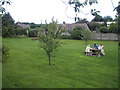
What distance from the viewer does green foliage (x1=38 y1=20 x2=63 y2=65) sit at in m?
13.3

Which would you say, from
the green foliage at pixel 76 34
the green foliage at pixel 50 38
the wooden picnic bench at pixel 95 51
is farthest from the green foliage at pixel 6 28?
the green foliage at pixel 76 34

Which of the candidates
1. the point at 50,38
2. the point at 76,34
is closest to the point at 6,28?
the point at 50,38

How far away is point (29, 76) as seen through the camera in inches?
399

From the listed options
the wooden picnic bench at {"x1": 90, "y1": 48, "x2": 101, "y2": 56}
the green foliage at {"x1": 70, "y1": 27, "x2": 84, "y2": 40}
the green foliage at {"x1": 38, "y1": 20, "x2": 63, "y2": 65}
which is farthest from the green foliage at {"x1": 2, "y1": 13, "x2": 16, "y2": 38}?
the green foliage at {"x1": 70, "y1": 27, "x2": 84, "y2": 40}

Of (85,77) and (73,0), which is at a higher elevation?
(73,0)

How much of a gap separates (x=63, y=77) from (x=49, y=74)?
41.7 inches

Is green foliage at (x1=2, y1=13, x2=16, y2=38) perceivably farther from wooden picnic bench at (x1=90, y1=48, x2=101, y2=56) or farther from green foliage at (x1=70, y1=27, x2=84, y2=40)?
green foliage at (x1=70, y1=27, x2=84, y2=40)

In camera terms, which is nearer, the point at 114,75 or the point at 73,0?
the point at 73,0

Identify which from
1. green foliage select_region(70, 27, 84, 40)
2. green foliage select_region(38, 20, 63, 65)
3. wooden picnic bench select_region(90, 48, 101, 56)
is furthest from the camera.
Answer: green foliage select_region(70, 27, 84, 40)

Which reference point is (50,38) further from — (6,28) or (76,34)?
(76,34)

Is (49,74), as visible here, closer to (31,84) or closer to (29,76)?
(29,76)

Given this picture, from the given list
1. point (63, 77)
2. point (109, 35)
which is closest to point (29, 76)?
point (63, 77)

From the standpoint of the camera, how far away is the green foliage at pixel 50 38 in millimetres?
13305

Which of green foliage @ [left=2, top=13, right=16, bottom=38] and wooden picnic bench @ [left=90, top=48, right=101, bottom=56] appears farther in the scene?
wooden picnic bench @ [left=90, top=48, right=101, bottom=56]
